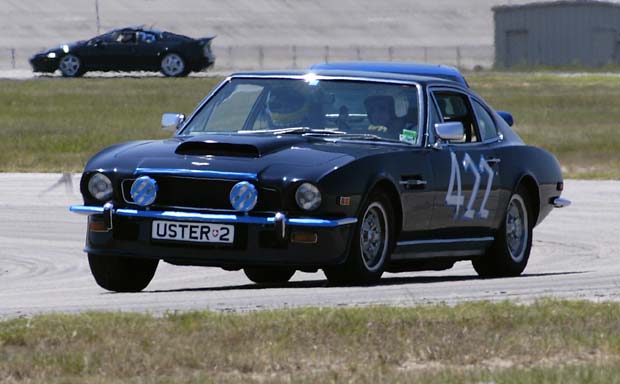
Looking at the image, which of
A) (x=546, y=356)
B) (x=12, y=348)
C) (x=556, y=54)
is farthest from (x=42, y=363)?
(x=556, y=54)

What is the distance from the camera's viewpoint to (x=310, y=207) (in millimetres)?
9445

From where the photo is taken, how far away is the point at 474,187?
11180 mm

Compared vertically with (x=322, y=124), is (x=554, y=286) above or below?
below

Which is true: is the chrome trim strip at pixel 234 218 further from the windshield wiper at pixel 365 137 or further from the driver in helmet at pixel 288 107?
the driver in helmet at pixel 288 107

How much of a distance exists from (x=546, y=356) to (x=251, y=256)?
298 cm

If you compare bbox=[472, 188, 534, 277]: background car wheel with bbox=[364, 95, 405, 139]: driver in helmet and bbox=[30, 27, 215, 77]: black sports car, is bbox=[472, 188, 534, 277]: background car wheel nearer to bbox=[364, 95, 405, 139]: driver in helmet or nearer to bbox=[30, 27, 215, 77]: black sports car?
bbox=[364, 95, 405, 139]: driver in helmet

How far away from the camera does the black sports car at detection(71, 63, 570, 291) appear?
9.48 m

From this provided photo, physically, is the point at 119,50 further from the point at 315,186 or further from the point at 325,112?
the point at 315,186

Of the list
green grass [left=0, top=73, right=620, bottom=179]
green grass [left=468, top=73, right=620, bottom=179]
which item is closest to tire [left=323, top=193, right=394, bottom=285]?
green grass [left=468, top=73, right=620, bottom=179]

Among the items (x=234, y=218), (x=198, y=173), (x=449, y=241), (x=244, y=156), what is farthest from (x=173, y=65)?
(x=234, y=218)

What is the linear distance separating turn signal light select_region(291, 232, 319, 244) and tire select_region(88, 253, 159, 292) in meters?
1.15

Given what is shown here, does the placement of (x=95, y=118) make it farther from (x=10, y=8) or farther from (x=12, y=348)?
(x=10, y=8)

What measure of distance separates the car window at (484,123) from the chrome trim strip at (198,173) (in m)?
2.81

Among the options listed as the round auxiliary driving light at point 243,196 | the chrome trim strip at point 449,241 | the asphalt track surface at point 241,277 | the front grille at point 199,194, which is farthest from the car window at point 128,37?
the round auxiliary driving light at point 243,196
